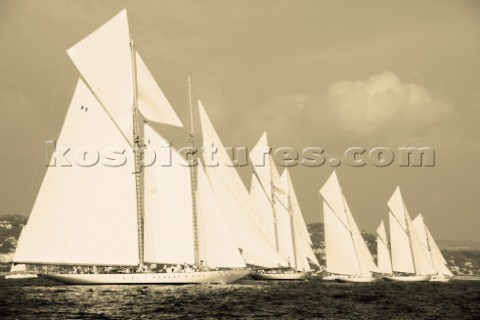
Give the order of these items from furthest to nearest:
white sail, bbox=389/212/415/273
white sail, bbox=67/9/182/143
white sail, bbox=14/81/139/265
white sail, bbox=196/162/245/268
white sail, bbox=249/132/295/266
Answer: white sail, bbox=389/212/415/273
white sail, bbox=249/132/295/266
white sail, bbox=196/162/245/268
white sail, bbox=67/9/182/143
white sail, bbox=14/81/139/265

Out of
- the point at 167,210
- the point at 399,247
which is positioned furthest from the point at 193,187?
the point at 399,247

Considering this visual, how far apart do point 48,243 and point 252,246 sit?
21.8 metres

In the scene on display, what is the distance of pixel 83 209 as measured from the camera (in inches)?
2960

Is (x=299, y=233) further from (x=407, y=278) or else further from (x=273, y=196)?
(x=407, y=278)

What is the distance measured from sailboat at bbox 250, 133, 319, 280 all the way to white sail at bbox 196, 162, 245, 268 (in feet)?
109

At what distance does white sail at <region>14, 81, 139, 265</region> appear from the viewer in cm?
7488

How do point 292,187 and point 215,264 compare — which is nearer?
point 215,264

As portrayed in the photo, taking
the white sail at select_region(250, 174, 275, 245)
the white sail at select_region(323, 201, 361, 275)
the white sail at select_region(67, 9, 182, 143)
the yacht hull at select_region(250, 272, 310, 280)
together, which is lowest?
the yacht hull at select_region(250, 272, 310, 280)

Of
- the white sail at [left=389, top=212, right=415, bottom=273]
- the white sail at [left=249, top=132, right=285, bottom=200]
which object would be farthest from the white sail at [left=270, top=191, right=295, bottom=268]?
the white sail at [left=389, top=212, right=415, bottom=273]

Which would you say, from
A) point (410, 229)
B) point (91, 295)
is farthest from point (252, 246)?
point (410, 229)

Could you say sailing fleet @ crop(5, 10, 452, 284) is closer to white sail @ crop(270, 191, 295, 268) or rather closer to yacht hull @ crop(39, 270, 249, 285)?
yacht hull @ crop(39, 270, 249, 285)

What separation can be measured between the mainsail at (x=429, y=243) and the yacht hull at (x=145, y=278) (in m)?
82.7

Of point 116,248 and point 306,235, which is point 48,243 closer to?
point 116,248

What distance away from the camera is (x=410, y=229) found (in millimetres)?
138500
